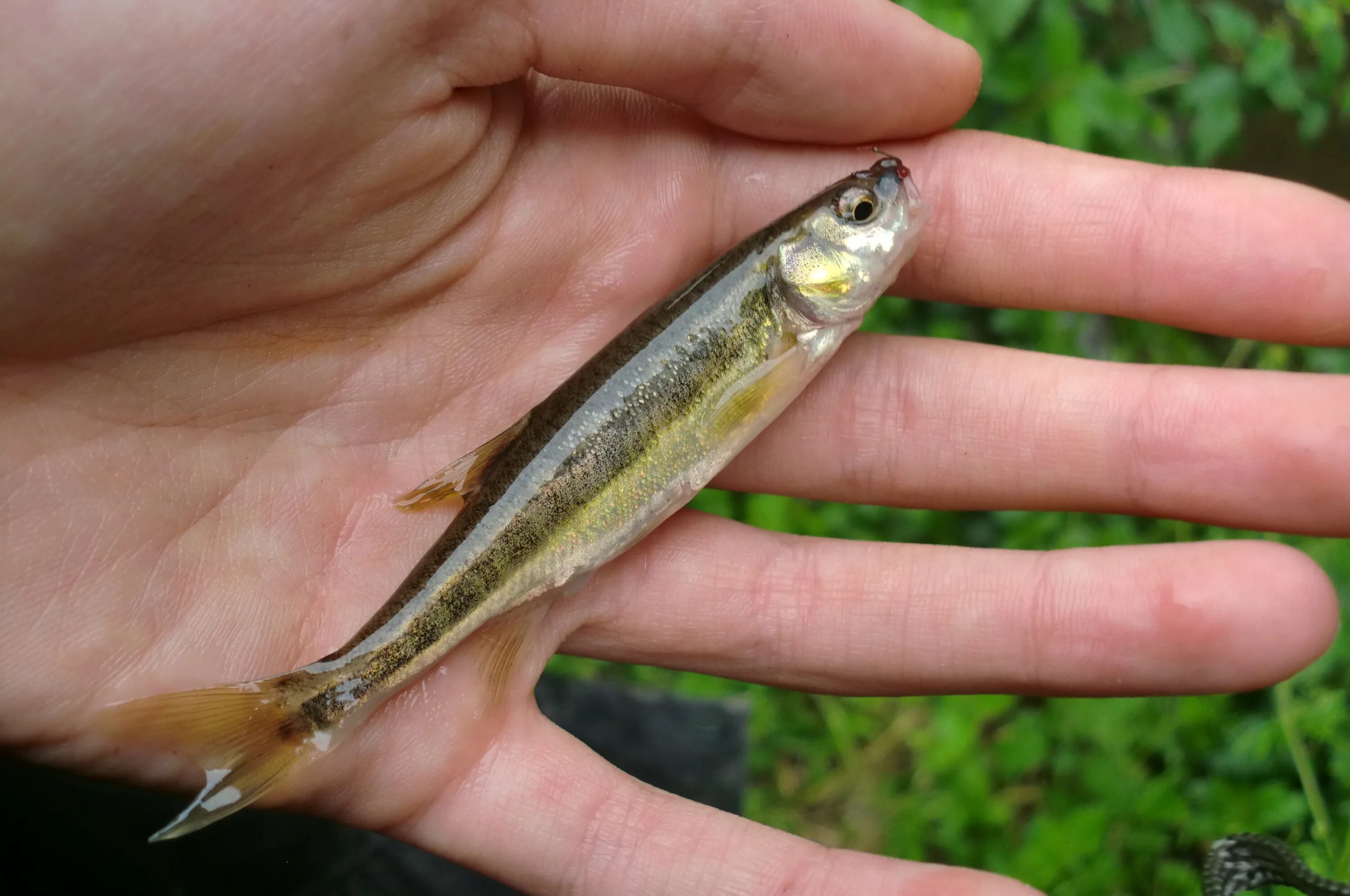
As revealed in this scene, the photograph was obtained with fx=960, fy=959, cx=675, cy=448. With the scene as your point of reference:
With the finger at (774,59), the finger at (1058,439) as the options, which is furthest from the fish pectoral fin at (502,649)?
the finger at (774,59)

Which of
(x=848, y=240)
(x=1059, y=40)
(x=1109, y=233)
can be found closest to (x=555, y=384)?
(x=848, y=240)

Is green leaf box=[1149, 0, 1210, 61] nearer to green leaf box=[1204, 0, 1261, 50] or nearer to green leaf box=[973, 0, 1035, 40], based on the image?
green leaf box=[1204, 0, 1261, 50]

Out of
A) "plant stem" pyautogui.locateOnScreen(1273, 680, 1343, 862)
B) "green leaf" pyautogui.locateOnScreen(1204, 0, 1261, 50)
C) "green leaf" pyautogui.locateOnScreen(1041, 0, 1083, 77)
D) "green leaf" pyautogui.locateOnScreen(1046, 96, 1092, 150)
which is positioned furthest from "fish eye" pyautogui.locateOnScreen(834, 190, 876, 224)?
"plant stem" pyautogui.locateOnScreen(1273, 680, 1343, 862)

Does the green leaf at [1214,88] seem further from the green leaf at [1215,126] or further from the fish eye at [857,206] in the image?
the fish eye at [857,206]

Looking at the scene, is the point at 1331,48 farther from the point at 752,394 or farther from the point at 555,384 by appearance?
the point at 555,384

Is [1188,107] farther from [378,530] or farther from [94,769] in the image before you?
[94,769]

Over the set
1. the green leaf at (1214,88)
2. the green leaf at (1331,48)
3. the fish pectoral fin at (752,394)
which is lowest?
the fish pectoral fin at (752,394)
